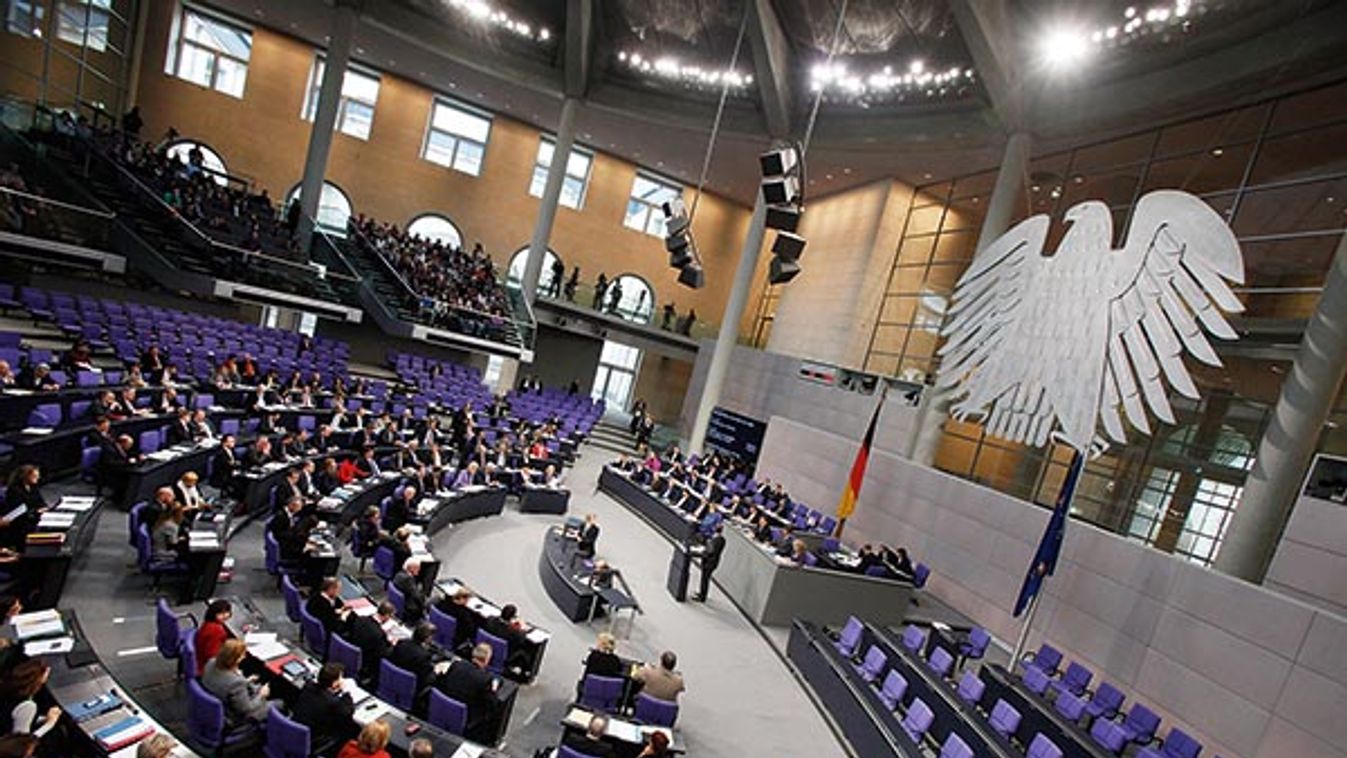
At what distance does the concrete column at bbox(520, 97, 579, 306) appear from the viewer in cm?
2314

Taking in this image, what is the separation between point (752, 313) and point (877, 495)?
1319cm

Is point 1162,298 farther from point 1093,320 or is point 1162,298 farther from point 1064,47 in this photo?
point 1064,47

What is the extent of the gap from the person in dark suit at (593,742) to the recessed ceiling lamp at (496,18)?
21102mm

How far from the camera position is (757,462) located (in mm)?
21219

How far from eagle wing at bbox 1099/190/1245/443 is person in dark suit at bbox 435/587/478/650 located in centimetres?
991

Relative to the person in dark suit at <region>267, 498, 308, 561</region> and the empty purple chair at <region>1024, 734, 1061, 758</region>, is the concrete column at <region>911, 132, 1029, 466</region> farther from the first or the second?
the person in dark suit at <region>267, 498, 308, 561</region>

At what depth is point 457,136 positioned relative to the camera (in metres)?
26.2

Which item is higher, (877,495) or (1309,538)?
(1309,538)

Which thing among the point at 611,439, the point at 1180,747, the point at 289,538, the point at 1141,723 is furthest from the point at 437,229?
the point at 1180,747

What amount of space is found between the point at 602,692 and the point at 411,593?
2653 millimetres

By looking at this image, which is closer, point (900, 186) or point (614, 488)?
point (614, 488)

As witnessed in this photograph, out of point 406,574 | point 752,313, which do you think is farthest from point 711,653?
point 752,313

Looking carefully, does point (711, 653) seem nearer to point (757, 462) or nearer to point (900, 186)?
point (757, 462)

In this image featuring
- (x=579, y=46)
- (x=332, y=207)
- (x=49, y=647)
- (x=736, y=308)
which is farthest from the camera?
(x=332, y=207)
